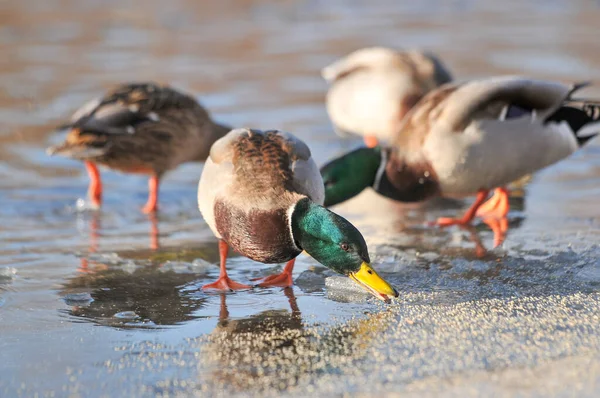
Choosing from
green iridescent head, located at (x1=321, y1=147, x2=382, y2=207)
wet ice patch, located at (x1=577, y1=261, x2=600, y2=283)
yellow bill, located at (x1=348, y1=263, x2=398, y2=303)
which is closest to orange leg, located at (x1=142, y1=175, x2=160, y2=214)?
green iridescent head, located at (x1=321, y1=147, x2=382, y2=207)

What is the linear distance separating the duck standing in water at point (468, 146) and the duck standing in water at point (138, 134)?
132 cm

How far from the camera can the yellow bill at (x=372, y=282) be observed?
378 cm


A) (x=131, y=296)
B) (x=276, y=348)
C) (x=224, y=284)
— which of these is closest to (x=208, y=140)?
(x=224, y=284)

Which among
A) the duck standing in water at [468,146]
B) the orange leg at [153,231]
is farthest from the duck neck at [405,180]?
the orange leg at [153,231]

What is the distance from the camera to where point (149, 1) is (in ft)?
45.0

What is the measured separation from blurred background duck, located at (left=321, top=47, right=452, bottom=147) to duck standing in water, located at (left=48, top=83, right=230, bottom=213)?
152cm

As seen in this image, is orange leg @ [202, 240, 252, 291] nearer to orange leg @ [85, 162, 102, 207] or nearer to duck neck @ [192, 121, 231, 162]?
orange leg @ [85, 162, 102, 207]

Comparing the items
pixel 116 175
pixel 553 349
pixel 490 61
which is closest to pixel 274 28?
pixel 490 61

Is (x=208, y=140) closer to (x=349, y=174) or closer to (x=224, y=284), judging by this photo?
(x=349, y=174)

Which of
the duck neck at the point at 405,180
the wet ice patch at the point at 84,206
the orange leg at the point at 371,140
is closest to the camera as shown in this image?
the duck neck at the point at 405,180

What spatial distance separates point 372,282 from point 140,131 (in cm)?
284

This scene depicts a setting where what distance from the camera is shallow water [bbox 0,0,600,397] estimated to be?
10.8 feet

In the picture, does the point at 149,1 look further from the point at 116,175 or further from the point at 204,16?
the point at 116,175

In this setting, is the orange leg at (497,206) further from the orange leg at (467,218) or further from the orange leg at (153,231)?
the orange leg at (153,231)
